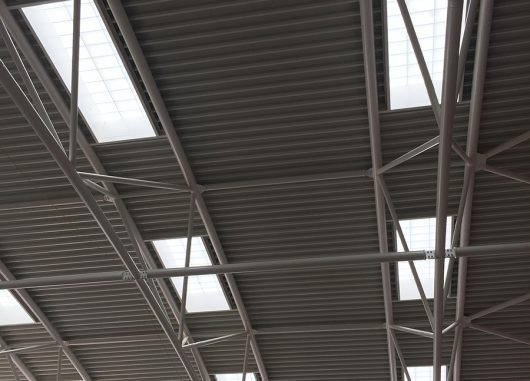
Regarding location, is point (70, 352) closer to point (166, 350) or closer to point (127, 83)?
point (166, 350)

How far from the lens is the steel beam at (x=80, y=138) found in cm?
1604

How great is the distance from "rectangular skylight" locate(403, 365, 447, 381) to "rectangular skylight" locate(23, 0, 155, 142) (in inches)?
652

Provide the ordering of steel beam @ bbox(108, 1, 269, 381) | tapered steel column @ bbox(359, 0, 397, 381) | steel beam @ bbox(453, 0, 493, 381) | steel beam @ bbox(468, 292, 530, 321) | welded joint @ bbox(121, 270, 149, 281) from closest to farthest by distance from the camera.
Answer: steel beam @ bbox(453, 0, 493, 381) → tapered steel column @ bbox(359, 0, 397, 381) → steel beam @ bbox(108, 1, 269, 381) → welded joint @ bbox(121, 270, 149, 281) → steel beam @ bbox(468, 292, 530, 321)

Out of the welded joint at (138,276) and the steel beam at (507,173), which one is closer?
the steel beam at (507,173)

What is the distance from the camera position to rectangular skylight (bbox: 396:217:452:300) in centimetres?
2189

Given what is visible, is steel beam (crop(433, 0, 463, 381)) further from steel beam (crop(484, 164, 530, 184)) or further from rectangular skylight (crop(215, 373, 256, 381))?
rectangular skylight (crop(215, 373, 256, 381))

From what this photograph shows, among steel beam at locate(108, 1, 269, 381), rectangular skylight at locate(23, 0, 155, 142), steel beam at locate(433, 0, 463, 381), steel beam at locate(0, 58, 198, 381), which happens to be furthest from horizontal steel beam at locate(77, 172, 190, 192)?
steel beam at locate(433, 0, 463, 381)

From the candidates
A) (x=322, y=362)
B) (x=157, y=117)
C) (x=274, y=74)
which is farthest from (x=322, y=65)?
(x=322, y=362)

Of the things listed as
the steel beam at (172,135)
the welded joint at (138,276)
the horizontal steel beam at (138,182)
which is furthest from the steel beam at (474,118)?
the welded joint at (138,276)

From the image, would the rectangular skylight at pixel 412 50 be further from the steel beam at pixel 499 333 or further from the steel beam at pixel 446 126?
the steel beam at pixel 499 333

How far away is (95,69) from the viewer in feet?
56.6

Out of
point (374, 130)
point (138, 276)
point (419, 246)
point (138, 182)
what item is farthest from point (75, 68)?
point (419, 246)

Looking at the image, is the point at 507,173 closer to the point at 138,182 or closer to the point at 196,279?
the point at 138,182

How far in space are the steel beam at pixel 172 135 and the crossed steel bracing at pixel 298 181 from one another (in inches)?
1.1
